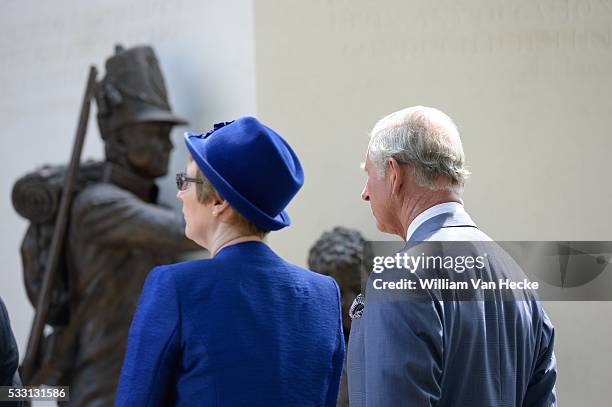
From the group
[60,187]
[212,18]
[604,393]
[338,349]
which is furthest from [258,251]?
[212,18]

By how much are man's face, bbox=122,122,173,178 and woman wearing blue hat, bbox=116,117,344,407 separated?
9.90 ft

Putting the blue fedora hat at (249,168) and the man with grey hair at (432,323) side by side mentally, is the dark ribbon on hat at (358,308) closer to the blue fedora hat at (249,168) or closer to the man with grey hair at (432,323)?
the man with grey hair at (432,323)

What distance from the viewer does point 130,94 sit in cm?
476

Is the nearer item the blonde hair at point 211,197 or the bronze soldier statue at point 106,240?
the blonde hair at point 211,197

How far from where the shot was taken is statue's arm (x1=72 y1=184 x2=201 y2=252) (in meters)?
4.65

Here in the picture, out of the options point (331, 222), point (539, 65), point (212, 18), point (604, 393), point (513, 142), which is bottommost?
point (604, 393)

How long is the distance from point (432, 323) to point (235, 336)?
0.34m

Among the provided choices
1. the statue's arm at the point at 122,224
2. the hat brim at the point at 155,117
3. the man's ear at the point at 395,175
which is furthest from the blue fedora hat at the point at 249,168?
the hat brim at the point at 155,117

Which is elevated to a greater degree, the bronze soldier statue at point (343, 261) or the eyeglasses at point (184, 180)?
the eyeglasses at point (184, 180)

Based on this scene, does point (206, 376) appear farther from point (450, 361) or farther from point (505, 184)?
point (505, 184)

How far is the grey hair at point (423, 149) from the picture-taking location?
1908mm

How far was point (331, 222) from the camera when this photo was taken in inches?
173

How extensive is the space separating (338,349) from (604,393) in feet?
7.79

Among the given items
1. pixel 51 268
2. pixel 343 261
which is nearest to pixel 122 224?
pixel 51 268
